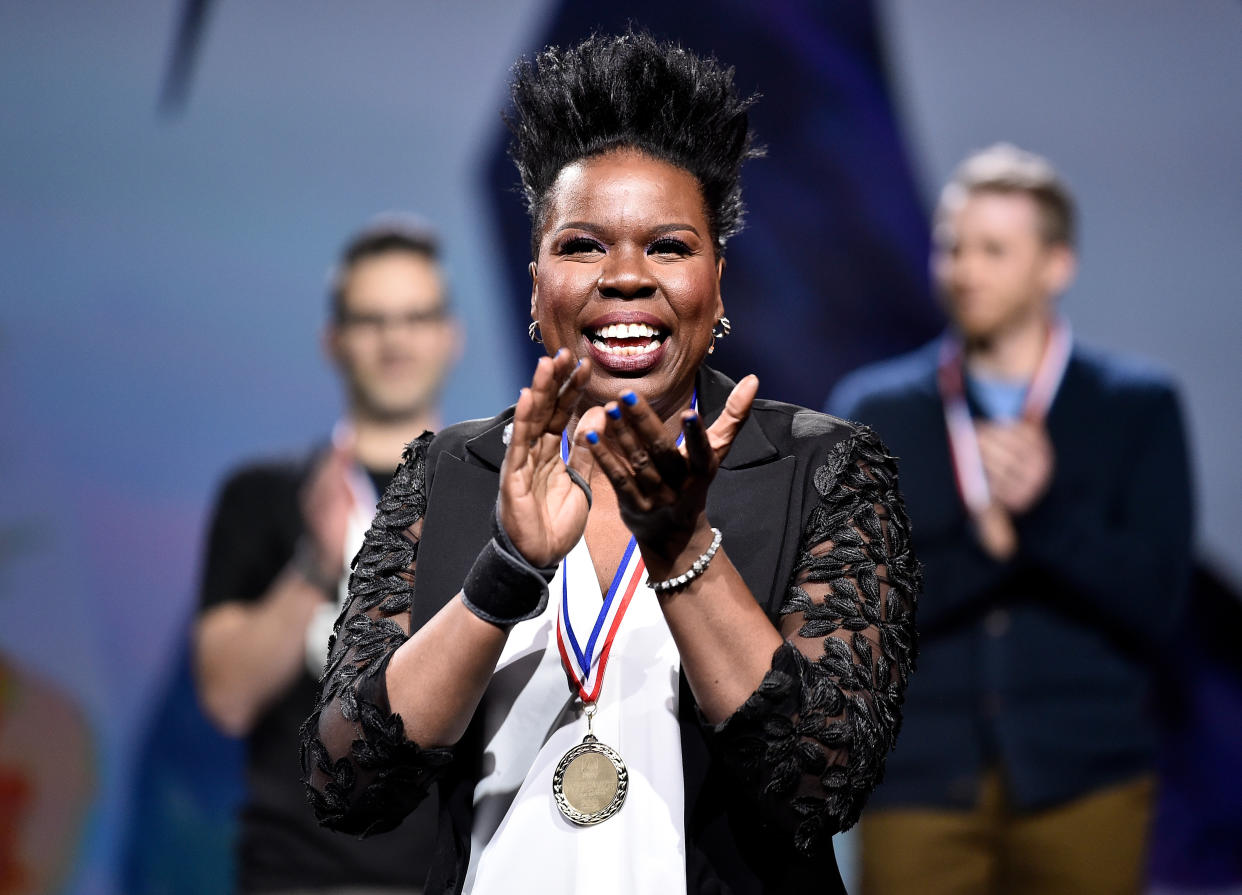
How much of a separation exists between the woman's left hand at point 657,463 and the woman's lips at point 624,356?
0.91 ft

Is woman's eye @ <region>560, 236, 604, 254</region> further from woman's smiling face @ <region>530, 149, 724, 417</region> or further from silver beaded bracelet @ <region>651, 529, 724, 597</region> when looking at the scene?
silver beaded bracelet @ <region>651, 529, 724, 597</region>

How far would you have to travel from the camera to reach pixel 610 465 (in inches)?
52.7

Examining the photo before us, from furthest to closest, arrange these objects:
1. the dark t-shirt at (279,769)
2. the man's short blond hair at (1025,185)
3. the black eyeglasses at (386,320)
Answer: the black eyeglasses at (386,320), the man's short blond hair at (1025,185), the dark t-shirt at (279,769)

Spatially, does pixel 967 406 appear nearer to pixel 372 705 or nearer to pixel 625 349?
pixel 625 349

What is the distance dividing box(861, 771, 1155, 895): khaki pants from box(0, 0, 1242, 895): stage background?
1.27 m

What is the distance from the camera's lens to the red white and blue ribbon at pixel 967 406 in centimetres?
369

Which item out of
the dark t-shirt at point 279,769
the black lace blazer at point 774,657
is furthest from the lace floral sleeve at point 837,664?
the dark t-shirt at point 279,769

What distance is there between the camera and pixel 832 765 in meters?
1.46

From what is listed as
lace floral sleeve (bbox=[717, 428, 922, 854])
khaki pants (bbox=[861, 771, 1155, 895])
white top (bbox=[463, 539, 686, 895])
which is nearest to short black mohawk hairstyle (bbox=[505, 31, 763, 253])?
lace floral sleeve (bbox=[717, 428, 922, 854])

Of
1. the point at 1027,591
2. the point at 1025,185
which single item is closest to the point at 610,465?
the point at 1027,591

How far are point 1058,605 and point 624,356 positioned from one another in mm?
2346

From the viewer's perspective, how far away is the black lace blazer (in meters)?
1.45

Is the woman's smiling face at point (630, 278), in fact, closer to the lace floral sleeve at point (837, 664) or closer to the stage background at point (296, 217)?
the lace floral sleeve at point (837, 664)

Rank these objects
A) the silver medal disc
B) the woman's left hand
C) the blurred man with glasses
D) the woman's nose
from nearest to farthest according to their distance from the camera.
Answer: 1. the woman's left hand
2. the silver medal disc
3. the woman's nose
4. the blurred man with glasses
